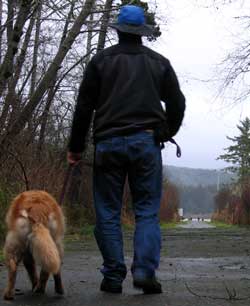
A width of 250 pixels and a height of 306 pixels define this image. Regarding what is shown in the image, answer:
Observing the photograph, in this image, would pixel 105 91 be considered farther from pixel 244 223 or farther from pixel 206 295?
pixel 244 223

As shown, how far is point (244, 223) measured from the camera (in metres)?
37.2

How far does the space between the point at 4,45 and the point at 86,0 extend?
270 cm

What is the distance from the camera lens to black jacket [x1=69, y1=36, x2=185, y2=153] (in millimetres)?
5934

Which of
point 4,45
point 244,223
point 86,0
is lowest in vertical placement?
point 244,223

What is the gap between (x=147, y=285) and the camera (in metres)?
5.81

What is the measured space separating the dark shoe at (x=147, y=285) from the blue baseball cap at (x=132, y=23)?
2172 mm

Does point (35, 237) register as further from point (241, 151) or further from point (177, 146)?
point (241, 151)

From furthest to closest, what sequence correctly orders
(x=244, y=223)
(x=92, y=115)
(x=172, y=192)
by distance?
(x=172, y=192), (x=244, y=223), (x=92, y=115)

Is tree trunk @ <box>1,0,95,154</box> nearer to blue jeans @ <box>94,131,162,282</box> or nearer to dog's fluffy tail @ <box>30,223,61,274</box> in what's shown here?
blue jeans @ <box>94,131,162,282</box>

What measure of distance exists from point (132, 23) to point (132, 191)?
4.97 ft

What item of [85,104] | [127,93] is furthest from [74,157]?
[127,93]

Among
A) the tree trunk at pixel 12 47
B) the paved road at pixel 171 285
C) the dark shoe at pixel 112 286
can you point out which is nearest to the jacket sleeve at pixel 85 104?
the dark shoe at pixel 112 286

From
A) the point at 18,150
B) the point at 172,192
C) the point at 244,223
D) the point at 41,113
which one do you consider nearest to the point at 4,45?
the point at 41,113

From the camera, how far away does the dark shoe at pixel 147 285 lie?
5.77 metres
